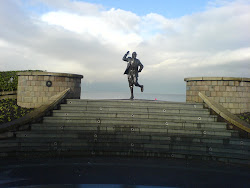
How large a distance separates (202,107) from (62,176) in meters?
7.16

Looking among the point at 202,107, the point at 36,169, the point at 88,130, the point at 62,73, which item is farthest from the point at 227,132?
the point at 62,73

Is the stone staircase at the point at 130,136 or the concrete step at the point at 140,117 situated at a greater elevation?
the concrete step at the point at 140,117

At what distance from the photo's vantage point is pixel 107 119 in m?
8.20

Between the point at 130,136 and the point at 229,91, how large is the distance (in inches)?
249

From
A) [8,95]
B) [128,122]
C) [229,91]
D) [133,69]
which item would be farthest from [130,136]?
[8,95]

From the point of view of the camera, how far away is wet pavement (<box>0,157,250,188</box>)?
4.55 metres

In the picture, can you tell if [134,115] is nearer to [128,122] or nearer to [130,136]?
[128,122]

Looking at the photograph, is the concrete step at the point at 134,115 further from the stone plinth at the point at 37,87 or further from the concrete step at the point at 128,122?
the stone plinth at the point at 37,87

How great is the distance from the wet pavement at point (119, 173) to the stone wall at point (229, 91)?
4.91m

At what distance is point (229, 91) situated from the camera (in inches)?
405

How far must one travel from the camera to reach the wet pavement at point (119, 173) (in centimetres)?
455

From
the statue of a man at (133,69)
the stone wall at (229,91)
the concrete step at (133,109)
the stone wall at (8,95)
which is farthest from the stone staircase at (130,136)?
the stone wall at (8,95)

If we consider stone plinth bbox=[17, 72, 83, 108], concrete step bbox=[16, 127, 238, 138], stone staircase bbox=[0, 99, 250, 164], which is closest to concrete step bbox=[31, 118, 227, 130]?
stone staircase bbox=[0, 99, 250, 164]

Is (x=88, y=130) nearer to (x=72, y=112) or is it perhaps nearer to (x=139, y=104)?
(x=72, y=112)
